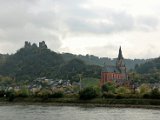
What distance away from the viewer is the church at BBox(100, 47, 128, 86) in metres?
176

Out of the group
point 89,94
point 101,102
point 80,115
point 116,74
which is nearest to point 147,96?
point 101,102

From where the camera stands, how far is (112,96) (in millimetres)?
101438

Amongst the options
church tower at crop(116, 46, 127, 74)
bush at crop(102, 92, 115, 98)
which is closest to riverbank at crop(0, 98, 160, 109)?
bush at crop(102, 92, 115, 98)

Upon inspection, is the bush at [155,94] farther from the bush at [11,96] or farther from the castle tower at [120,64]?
the castle tower at [120,64]

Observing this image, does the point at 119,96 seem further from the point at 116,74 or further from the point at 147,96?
the point at 116,74

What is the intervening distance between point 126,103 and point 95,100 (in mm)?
8820

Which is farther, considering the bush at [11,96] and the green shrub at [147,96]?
the bush at [11,96]

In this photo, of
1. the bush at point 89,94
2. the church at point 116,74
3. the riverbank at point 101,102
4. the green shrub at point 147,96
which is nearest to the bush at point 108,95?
the bush at point 89,94

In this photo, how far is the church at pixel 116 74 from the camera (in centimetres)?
17564

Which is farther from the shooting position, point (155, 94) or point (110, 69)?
point (110, 69)

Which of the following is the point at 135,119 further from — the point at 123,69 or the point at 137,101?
the point at 123,69

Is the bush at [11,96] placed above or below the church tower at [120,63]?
below

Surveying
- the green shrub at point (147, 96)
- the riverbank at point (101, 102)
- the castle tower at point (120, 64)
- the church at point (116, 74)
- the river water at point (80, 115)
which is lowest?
the river water at point (80, 115)

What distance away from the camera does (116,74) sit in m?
183
